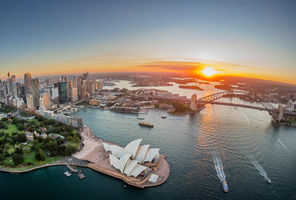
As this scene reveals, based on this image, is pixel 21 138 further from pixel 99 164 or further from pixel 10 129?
pixel 99 164

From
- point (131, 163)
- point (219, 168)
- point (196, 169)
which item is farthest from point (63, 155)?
point (219, 168)

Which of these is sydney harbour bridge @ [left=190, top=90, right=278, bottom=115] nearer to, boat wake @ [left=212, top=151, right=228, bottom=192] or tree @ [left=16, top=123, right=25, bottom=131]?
boat wake @ [left=212, top=151, right=228, bottom=192]

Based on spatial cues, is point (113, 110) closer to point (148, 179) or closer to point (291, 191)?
point (148, 179)

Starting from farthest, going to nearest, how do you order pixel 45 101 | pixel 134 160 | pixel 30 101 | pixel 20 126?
pixel 30 101
pixel 45 101
pixel 20 126
pixel 134 160

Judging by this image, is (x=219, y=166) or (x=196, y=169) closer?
(x=196, y=169)

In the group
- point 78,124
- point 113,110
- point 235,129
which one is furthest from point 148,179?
point 113,110

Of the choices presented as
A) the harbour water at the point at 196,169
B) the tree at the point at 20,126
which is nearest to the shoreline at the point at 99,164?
the harbour water at the point at 196,169

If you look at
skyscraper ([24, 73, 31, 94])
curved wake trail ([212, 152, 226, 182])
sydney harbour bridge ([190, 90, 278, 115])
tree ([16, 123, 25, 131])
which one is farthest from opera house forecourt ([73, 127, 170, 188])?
skyscraper ([24, 73, 31, 94])
